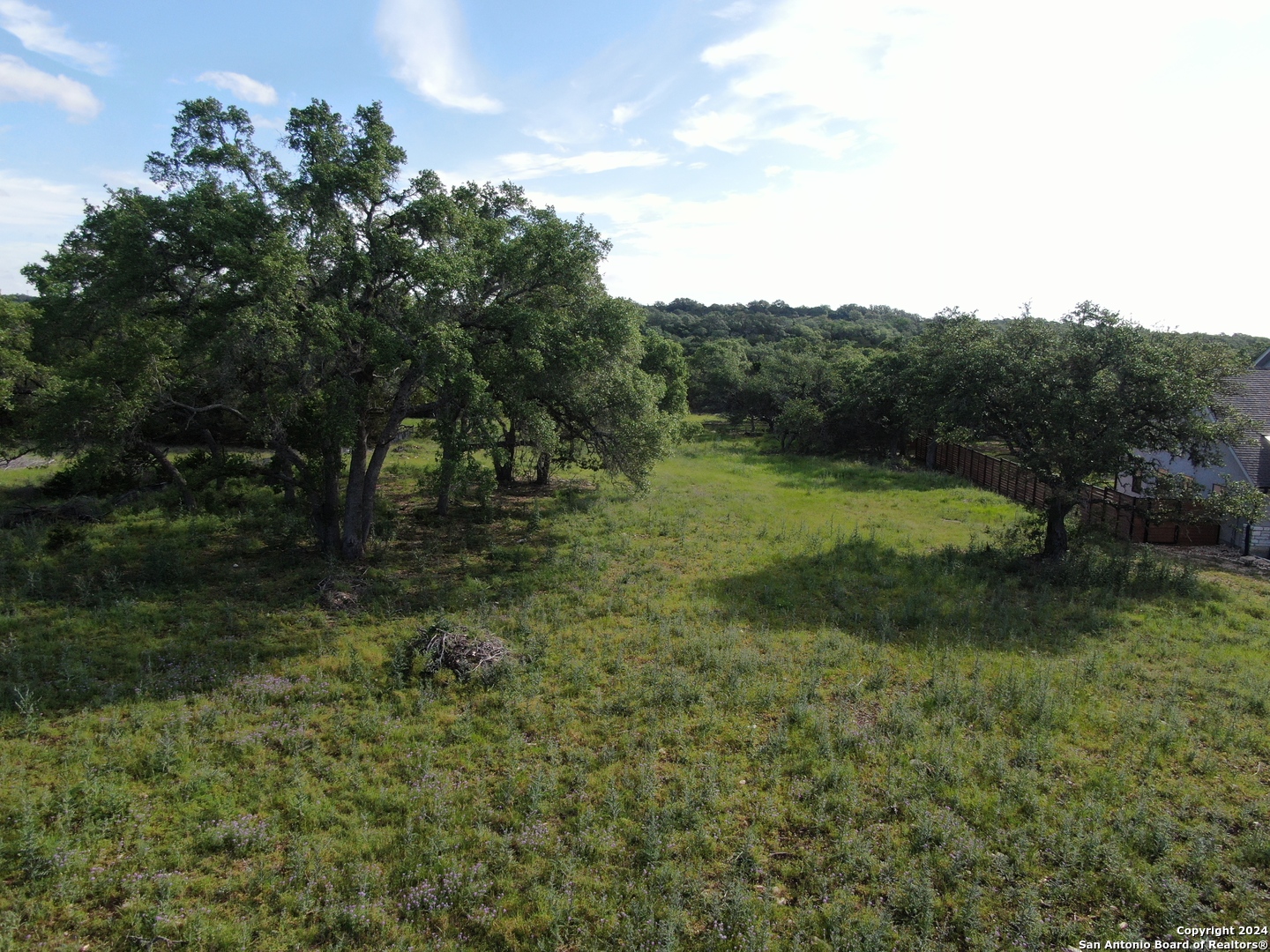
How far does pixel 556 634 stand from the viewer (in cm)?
1227

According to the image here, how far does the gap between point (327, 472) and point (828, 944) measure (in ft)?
45.5

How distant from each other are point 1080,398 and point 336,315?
16.0 metres

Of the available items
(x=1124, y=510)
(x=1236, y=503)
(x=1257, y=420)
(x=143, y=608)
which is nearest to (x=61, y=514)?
(x=143, y=608)

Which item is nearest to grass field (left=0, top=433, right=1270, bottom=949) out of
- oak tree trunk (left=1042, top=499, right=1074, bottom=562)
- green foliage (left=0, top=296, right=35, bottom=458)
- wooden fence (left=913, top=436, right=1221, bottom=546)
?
oak tree trunk (left=1042, top=499, right=1074, bottom=562)

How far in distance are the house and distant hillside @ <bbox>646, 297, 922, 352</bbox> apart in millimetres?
35735

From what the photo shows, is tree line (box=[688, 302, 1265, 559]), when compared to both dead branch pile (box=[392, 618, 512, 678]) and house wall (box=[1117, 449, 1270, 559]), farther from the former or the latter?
dead branch pile (box=[392, 618, 512, 678])

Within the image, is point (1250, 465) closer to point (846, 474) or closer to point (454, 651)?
point (846, 474)

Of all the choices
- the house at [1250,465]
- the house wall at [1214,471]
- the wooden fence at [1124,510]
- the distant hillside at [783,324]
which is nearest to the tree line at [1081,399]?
the wooden fence at [1124,510]

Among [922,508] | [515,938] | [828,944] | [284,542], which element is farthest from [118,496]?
[922,508]

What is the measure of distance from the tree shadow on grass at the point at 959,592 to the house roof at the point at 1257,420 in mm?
5680

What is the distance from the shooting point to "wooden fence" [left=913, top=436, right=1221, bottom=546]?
16.8m

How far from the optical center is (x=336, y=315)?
490 inches

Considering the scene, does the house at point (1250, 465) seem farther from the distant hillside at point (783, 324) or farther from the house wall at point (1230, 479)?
the distant hillside at point (783, 324)

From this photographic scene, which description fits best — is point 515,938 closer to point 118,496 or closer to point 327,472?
point 327,472
